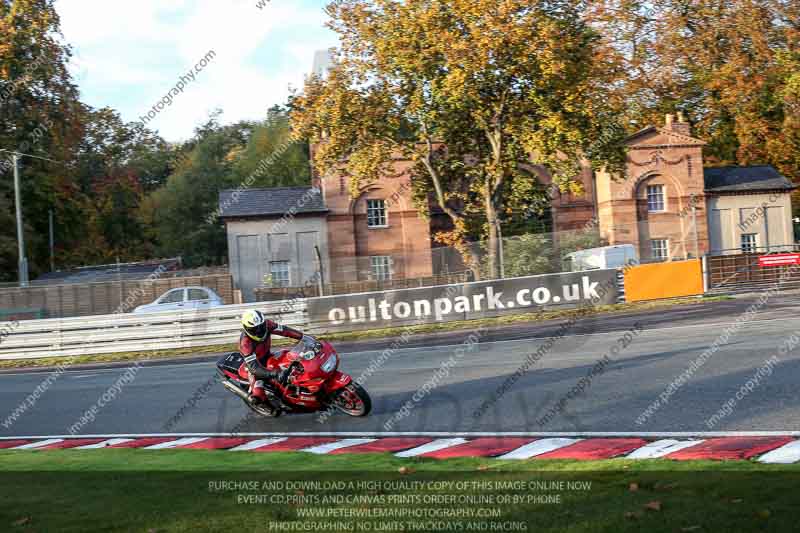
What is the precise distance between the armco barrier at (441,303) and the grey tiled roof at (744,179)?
87.4 ft

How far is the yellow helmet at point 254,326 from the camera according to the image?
11594 mm

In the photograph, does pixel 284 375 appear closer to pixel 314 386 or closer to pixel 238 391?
pixel 314 386

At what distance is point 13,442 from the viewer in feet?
40.3

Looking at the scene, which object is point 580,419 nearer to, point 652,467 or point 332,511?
point 652,467

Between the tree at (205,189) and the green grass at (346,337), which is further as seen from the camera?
the tree at (205,189)

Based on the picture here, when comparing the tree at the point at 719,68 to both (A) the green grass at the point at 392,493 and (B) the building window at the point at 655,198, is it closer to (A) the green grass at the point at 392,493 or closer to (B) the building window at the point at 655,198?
(B) the building window at the point at 655,198

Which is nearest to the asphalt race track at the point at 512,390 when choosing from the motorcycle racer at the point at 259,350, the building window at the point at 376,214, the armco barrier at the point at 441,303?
the motorcycle racer at the point at 259,350

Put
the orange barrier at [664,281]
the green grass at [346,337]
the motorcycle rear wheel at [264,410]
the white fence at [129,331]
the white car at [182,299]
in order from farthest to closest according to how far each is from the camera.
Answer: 1. the white car at [182,299]
2. the orange barrier at [664,281]
3. the white fence at [129,331]
4. the green grass at [346,337]
5. the motorcycle rear wheel at [264,410]

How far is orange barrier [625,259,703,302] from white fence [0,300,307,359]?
10.8 m

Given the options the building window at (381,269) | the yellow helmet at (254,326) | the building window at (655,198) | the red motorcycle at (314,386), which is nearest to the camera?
the red motorcycle at (314,386)

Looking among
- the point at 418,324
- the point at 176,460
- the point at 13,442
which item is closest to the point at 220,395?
the point at 13,442

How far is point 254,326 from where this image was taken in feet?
38.1

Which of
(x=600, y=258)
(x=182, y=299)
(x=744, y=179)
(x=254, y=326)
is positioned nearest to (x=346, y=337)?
(x=600, y=258)

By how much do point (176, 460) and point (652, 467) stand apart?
17.5 feet
